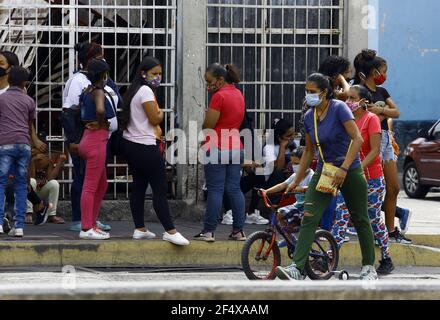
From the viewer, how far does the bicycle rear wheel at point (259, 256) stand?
10.3 meters

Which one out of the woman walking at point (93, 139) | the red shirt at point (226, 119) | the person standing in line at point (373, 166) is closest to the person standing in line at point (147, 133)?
the woman walking at point (93, 139)

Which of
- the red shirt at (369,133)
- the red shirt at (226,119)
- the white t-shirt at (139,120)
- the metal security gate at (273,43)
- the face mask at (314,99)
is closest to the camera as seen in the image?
the face mask at (314,99)

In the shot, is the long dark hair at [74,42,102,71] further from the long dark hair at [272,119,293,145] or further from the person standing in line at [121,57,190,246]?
the long dark hair at [272,119,293,145]

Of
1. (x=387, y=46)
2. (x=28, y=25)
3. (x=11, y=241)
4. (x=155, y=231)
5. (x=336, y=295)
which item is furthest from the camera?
(x=387, y=46)

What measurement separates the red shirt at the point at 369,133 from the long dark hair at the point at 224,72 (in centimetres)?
155

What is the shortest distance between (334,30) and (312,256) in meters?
Result: 4.47

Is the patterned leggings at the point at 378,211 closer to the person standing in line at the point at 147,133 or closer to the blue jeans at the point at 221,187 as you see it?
the blue jeans at the point at 221,187

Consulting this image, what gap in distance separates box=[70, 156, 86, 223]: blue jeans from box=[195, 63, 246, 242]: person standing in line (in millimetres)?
1376

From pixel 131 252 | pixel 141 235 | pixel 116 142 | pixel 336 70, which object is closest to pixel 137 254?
pixel 131 252

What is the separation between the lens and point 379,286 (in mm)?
5758

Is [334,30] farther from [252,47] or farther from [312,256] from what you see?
[312,256]

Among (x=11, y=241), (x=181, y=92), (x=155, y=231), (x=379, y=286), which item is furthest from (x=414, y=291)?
(x=181, y=92)

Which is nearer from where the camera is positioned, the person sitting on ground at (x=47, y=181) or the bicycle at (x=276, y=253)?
the bicycle at (x=276, y=253)

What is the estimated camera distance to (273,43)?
14.2m
